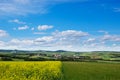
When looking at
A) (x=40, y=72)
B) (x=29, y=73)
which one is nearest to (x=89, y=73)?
(x=40, y=72)

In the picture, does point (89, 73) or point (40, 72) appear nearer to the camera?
point (40, 72)

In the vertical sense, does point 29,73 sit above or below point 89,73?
above

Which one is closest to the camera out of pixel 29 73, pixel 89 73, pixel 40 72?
pixel 29 73

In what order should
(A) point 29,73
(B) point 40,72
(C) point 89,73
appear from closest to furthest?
(A) point 29,73
(B) point 40,72
(C) point 89,73

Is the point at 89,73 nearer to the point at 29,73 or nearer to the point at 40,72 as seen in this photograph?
the point at 40,72

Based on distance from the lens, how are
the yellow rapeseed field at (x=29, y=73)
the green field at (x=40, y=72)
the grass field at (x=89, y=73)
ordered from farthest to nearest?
the grass field at (x=89, y=73) < the green field at (x=40, y=72) < the yellow rapeseed field at (x=29, y=73)

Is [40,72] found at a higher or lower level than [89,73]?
higher

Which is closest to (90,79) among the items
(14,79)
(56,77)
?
(56,77)

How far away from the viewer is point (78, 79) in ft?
133

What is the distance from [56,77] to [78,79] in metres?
16.0

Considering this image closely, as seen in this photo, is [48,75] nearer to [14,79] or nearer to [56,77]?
[56,77]

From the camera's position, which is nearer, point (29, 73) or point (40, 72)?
point (29, 73)

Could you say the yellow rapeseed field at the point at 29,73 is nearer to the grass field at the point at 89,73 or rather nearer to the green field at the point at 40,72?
the green field at the point at 40,72

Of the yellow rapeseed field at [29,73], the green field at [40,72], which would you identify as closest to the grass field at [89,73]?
the green field at [40,72]
